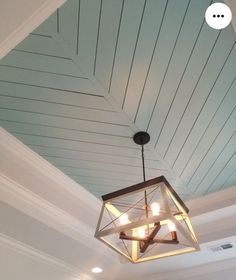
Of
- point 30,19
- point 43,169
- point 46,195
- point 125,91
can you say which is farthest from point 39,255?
point 30,19

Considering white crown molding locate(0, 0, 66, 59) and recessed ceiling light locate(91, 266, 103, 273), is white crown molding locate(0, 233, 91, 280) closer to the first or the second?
recessed ceiling light locate(91, 266, 103, 273)

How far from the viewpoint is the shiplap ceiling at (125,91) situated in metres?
1.84

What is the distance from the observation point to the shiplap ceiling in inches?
72.4

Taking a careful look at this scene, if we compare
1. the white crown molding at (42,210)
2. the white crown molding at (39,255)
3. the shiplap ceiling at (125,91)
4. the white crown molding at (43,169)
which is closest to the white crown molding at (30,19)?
the shiplap ceiling at (125,91)

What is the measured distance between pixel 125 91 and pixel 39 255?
7.30 feet

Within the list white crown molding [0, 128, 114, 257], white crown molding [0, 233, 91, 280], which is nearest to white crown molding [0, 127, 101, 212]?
white crown molding [0, 128, 114, 257]

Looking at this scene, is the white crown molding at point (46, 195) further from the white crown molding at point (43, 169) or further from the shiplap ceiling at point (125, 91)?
the shiplap ceiling at point (125, 91)

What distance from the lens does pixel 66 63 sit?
2045 millimetres

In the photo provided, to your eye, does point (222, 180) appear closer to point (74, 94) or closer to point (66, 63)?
point (74, 94)

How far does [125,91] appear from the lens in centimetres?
221

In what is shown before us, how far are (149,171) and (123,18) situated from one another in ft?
5.08

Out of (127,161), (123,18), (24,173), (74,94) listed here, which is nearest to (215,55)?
(123,18)

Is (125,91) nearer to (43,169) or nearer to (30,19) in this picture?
(30,19)

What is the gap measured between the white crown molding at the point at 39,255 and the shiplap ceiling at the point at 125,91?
96 cm
